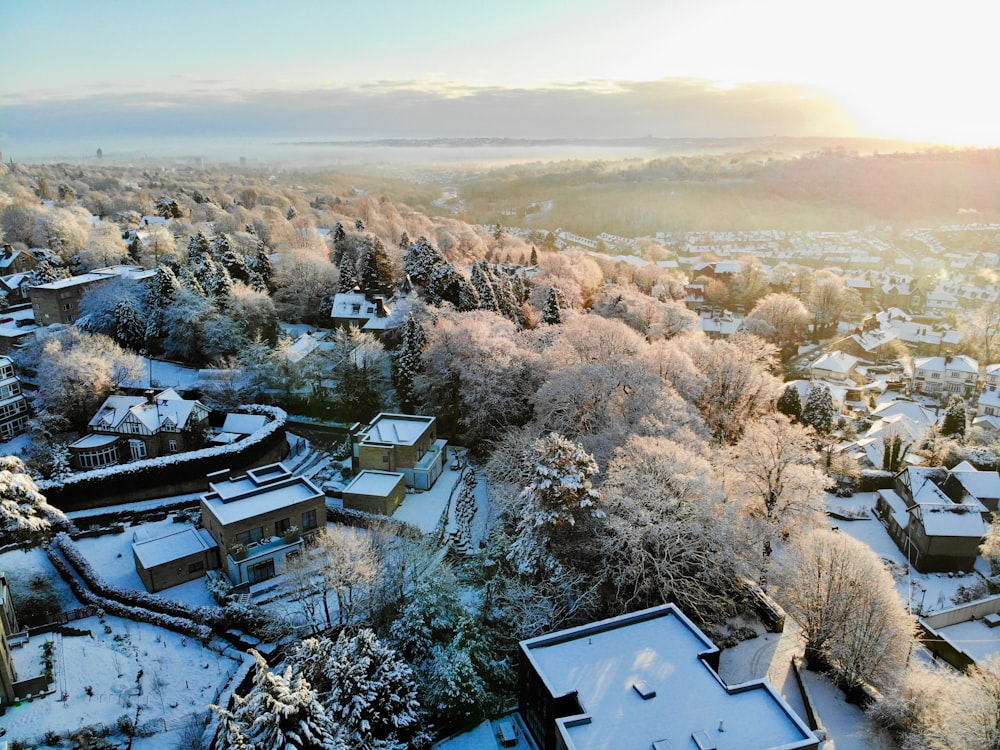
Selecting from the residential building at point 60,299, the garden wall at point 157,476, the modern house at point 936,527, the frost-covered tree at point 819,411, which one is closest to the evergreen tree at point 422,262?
the garden wall at point 157,476

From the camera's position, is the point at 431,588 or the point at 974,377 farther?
the point at 974,377

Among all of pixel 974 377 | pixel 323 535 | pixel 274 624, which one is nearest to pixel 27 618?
pixel 274 624

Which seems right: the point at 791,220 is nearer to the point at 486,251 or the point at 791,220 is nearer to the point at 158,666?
the point at 486,251

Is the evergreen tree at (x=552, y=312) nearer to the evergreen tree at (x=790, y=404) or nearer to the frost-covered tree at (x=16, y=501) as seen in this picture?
the evergreen tree at (x=790, y=404)

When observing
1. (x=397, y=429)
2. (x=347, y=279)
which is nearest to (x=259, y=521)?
(x=397, y=429)

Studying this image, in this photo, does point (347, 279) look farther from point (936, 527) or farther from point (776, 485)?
point (936, 527)

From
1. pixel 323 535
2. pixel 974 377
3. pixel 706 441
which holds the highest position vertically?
Result: pixel 706 441
